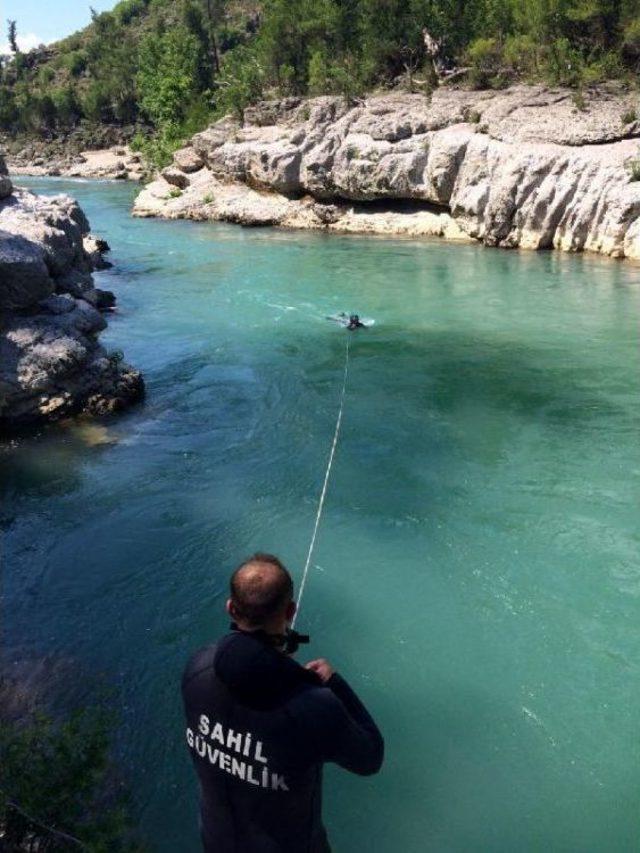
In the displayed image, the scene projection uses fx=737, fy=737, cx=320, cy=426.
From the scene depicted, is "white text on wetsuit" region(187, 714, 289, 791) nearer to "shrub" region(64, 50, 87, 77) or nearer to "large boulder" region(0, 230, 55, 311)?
"large boulder" region(0, 230, 55, 311)

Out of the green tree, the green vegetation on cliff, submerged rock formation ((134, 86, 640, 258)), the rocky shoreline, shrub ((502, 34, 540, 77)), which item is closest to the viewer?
submerged rock formation ((134, 86, 640, 258))

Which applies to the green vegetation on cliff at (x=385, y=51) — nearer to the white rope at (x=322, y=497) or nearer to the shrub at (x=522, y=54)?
Answer: the shrub at (x=522, y=54)

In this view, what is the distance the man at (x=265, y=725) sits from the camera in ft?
8.25

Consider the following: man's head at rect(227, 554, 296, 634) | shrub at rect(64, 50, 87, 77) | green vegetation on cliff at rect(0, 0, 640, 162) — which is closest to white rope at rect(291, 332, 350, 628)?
man's head at rect(227, 554, 296, 634)

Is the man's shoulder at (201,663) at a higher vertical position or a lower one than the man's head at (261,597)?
lower

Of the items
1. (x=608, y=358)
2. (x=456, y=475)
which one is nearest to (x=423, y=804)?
(x=456, y=475)

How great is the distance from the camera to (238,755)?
8.57 ft

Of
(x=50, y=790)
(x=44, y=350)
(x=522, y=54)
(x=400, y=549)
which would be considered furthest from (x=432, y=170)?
(x=50, y=790)

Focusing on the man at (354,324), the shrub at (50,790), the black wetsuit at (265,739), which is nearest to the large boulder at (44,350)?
the man at (354,324)

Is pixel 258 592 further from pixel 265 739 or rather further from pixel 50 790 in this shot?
pixel 50 790

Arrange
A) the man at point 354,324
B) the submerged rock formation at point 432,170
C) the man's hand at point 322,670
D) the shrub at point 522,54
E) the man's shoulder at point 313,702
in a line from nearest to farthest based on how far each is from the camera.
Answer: the man's shoulder at point 313,702 < the man's hand at point 322,670 < the man at point 354,324 < the submerged rock formation at point 432,170 < the shrub at point 522,54

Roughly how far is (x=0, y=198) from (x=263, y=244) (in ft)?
46.0

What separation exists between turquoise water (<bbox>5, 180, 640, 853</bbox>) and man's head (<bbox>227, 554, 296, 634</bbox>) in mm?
2865

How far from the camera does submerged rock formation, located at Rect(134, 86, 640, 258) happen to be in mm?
23922
